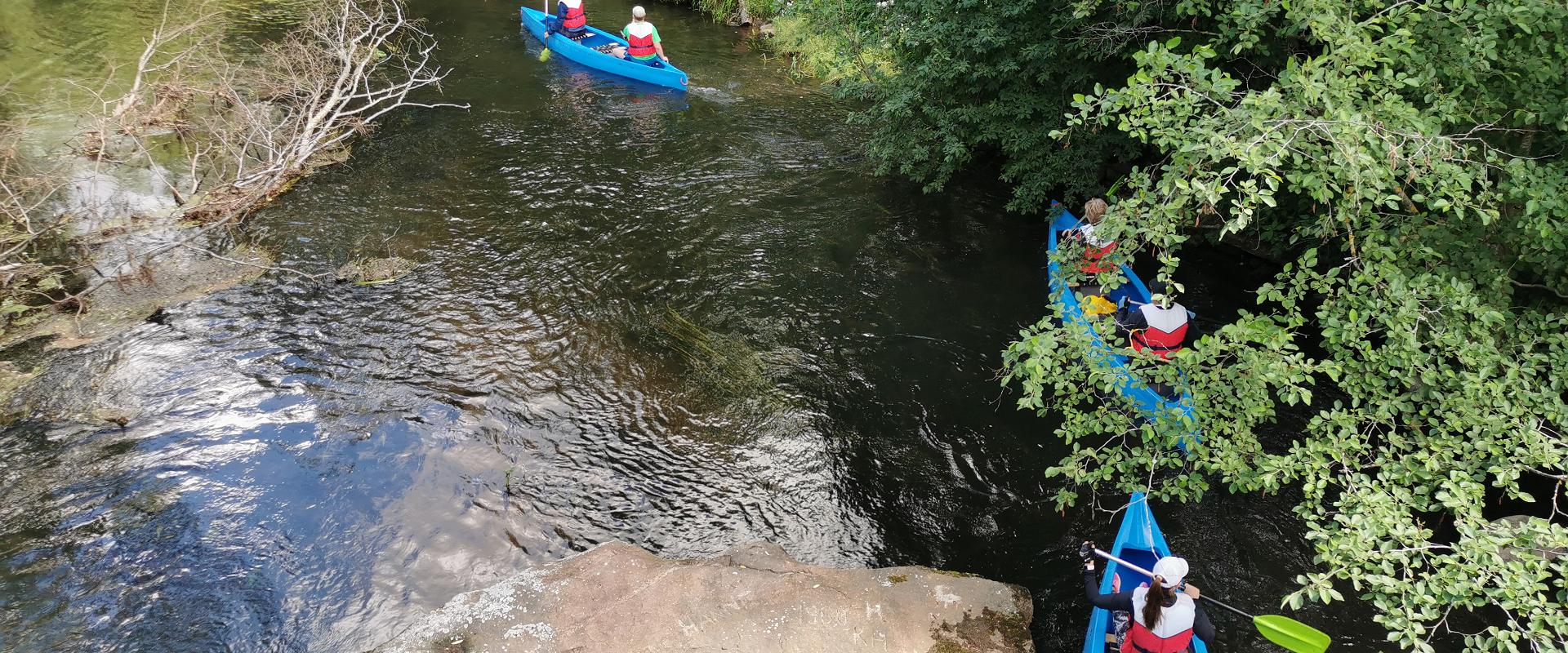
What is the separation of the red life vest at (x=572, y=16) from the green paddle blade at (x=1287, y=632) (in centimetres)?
1587

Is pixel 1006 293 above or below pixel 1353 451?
below

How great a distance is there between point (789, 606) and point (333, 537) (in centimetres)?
359

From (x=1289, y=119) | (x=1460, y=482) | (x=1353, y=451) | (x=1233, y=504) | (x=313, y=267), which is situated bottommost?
(x=1233, y=504)

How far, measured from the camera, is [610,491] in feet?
22.5

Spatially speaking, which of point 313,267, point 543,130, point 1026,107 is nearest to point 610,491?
point 313,267

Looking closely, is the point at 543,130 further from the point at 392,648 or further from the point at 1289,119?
the point at 1289,119

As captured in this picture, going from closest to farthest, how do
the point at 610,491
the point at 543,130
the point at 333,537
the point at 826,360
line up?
the point at 333,537 < the point at 610,491 < the point at 826,360 < the point at 543,130

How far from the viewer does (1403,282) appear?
173 inches

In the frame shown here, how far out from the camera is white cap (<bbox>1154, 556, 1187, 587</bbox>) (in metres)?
5.13

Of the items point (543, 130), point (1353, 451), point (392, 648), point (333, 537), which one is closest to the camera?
point (1353, 451)

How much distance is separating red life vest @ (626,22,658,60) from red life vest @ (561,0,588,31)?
1.50 meters

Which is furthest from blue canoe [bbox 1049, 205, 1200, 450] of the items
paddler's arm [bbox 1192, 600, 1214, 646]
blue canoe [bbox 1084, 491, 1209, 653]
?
paddler's arm [bbox 1192, 600, 1214, 646]

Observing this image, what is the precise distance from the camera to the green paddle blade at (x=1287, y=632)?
16.3 feet

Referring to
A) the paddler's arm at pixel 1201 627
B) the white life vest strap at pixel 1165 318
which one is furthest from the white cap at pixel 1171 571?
the white life vest strap at pixel 1165 318
